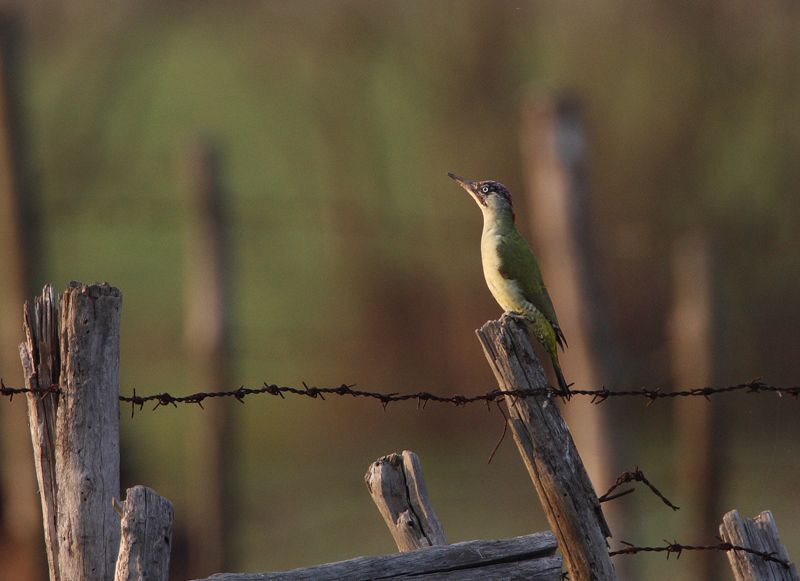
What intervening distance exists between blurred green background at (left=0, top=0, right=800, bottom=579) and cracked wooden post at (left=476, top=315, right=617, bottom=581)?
16.5 metres

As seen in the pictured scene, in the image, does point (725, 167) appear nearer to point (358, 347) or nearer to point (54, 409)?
point (358, 347)

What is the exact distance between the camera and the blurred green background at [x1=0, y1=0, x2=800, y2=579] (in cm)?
2416

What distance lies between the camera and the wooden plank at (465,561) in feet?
12.6

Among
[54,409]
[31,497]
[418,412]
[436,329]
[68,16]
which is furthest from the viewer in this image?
[68,16]

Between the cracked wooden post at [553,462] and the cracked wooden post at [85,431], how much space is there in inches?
46.9

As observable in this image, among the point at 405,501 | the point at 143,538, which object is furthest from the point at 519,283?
the point at 143,538

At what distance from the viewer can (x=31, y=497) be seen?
11.1 meters

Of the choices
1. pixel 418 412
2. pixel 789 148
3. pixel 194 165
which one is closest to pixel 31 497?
pixel 194 165

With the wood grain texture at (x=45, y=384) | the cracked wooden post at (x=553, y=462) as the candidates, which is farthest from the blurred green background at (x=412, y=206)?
the wood grain texture at (x=45, y=384)

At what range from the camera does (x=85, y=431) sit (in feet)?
13.2

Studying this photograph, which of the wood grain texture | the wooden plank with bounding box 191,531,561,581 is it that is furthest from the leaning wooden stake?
the wood grain texture

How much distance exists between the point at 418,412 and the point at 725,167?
8109 millimetres

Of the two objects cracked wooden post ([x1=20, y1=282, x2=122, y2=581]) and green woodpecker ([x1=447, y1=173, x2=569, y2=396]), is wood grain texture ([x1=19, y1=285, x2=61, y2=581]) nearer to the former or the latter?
cracked wooden post ([x1=20, y1=282, x2=122, y2=581])

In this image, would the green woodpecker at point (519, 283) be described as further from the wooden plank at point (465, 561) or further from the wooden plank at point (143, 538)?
the wooden plank at point (143, 538)
